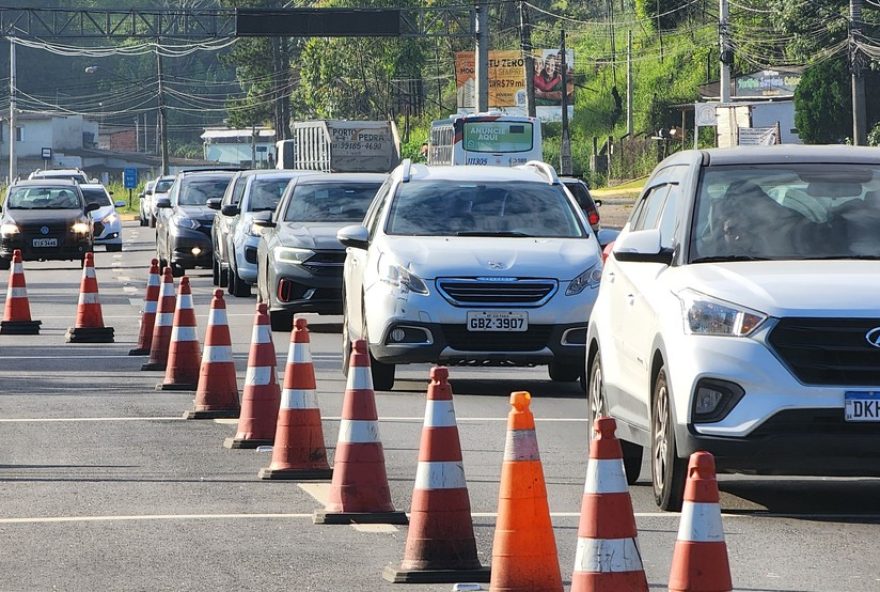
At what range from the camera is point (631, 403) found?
9961 mm

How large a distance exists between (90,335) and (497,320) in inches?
287

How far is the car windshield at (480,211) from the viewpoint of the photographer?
15.6 meters

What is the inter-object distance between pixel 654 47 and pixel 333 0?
19100 mm

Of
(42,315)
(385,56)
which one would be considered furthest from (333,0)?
(42,315)

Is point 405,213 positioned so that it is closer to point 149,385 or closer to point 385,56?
point 149,385

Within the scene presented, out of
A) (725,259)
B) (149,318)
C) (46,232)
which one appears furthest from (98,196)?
(725,259)

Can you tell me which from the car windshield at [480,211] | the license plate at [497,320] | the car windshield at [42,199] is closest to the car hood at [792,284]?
the license plate at [497,320]

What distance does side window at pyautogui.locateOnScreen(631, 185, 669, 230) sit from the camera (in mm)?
10422

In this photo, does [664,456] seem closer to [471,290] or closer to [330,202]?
[471,290]

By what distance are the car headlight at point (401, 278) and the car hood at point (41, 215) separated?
2255 centimetres

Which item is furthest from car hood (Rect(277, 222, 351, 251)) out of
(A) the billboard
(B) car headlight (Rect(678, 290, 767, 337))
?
(A) the billboard

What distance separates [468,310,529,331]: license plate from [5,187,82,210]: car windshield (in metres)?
23.7

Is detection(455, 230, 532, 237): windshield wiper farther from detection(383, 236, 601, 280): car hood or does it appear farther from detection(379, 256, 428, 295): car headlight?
detection(379, 256, 428, 295): car headlight

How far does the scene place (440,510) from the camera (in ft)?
24.5
